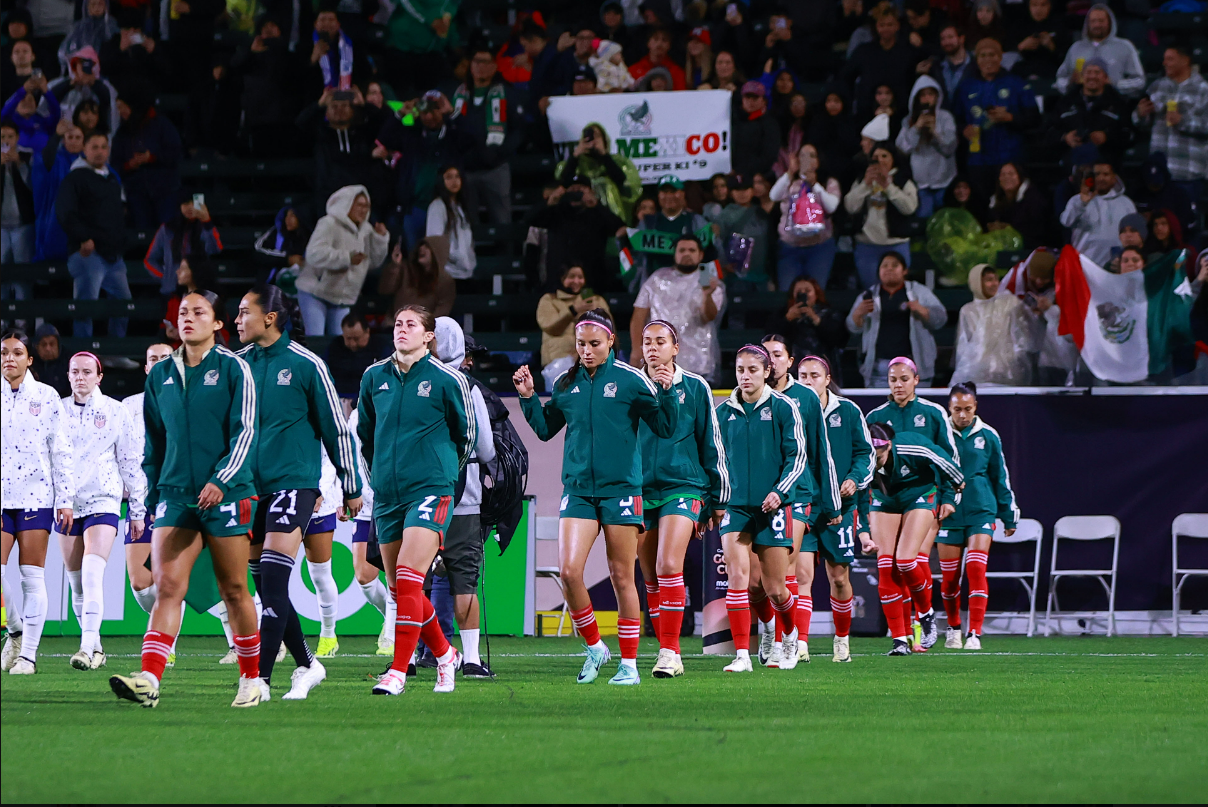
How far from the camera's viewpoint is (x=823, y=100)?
1969cm

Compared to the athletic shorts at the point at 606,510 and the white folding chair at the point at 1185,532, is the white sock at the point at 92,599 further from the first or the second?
the white folding chair at the point at 1185,532

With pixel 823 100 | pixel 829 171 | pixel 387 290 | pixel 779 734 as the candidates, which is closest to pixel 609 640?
pixel 387 290

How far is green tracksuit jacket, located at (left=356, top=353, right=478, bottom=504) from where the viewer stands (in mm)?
8906

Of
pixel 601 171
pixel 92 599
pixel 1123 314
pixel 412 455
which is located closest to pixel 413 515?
pixel 412 455

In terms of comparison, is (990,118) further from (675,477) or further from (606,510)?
(606,510)

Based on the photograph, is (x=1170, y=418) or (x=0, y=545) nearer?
(x=0, y=545)

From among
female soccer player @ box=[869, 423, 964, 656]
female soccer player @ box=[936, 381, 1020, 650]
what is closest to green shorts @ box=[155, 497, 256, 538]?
female soccer player @ box=[869, 423, 964, 656]

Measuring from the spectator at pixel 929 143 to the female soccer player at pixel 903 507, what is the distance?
213 inches

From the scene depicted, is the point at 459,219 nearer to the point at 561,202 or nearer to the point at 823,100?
the point at 561,202

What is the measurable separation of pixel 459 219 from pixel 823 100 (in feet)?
16.1

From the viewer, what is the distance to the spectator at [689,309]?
17.3 metres

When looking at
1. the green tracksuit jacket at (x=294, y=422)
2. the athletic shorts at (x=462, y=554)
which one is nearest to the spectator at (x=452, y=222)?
the athletic shorts at (x=462, y=554)

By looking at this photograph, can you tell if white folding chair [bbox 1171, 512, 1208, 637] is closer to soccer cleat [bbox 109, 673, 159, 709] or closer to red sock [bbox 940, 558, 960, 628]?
red sock [bbox 940, 558, 960, 628]

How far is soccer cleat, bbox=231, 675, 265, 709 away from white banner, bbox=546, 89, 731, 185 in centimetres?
1254
